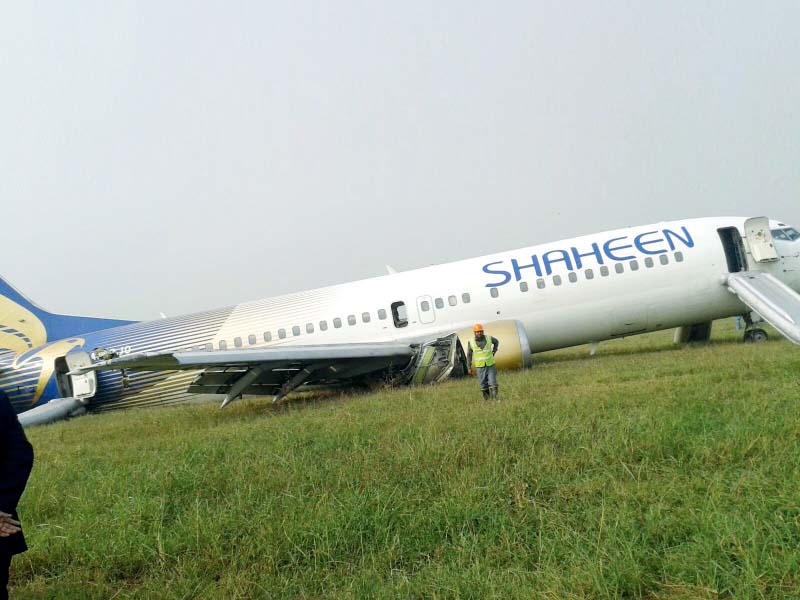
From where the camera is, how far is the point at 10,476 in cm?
299

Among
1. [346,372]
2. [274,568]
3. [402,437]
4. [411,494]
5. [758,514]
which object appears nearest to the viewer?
[758,514]

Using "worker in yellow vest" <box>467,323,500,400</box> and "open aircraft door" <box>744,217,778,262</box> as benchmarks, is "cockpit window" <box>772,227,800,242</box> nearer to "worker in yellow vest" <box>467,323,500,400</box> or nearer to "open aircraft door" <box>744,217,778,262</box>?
"open aircraft door" <box>744,217,778,262</box>

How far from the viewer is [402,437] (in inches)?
254

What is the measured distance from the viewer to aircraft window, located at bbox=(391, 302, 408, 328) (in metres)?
15.3

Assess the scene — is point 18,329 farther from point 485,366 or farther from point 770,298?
point 770,298

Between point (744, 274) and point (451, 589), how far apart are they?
1464cm

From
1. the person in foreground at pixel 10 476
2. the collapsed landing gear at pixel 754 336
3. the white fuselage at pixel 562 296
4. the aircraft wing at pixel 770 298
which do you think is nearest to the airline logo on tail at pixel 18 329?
the white fuselage at pixel 562 296

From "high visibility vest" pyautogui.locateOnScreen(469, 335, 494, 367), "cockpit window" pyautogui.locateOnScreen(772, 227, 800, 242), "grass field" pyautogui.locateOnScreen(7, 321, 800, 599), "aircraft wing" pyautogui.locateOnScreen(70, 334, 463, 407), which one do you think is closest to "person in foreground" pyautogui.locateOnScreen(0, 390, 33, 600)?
"grass field" pyautogui.locateOnScreen(7, 321, 800, 599)

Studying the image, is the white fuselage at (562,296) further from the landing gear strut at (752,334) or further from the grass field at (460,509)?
the grass field at (460,509)

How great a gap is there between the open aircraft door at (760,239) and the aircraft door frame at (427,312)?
333 inches

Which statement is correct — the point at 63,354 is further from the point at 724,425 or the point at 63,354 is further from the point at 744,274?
the point at 744,274

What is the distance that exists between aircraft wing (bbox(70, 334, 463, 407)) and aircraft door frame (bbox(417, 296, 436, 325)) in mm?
858

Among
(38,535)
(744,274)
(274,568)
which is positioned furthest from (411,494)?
(744,274)

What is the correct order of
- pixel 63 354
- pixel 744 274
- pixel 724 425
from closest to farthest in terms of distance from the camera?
pixel 724 425, pixel 744 274, pixel 63 354
